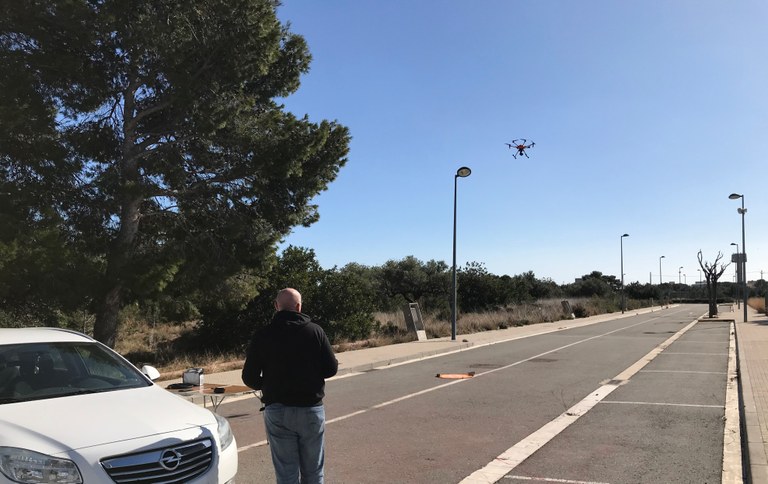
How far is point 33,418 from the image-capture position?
399 centimetres

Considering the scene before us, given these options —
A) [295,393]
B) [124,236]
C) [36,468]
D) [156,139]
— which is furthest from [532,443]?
[156,139]

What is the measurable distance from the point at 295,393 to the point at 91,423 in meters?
1.42

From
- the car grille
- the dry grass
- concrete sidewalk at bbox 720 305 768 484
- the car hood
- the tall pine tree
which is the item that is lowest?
the dry grass

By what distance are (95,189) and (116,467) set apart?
1268 centimetres

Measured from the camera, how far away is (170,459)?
12.5 feet

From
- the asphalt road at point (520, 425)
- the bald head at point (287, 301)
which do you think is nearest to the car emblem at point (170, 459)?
the bald head at point (287, 301)

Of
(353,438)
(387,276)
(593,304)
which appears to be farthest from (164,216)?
(593,304)

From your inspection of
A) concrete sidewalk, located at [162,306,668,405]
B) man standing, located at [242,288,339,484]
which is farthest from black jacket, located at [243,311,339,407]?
concrete sidewalk, located at [162,306,668,405]

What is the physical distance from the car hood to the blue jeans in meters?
0.56

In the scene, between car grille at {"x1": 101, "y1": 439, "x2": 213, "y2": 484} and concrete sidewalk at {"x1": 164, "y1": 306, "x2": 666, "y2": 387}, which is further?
concrete sidewalk at {"x1": 164, "y1": 306, "x2": 666, "y2": 387}

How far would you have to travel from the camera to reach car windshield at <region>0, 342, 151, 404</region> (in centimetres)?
468

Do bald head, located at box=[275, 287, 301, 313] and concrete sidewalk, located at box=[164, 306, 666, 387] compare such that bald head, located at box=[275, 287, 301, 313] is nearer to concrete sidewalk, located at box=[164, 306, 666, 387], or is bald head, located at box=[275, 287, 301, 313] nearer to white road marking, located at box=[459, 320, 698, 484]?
white road marking, located at box=[459, 320, 698, 484]

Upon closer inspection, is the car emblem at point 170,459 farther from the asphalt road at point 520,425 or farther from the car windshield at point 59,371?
the asphalt road at point 520,425

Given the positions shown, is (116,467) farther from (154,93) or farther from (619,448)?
(154,93)
